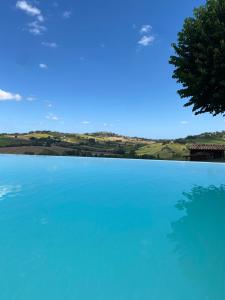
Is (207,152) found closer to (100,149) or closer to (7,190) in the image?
(100,149)

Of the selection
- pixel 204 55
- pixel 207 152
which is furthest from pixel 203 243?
pixel 207 152

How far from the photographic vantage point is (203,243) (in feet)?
26.5

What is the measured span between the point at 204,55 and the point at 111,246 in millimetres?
9668

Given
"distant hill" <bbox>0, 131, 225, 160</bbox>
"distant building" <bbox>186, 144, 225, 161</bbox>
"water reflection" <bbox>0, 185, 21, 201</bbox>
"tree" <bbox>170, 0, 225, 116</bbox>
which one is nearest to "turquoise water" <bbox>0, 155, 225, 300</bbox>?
"water reflection" <bbox>0, 185, 21, 201</bbox>

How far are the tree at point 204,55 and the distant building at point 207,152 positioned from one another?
27.6 m

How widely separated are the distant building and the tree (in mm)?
27625

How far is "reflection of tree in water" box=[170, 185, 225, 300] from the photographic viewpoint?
5681 millimetres

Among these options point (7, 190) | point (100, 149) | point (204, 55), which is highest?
point (204, 55)

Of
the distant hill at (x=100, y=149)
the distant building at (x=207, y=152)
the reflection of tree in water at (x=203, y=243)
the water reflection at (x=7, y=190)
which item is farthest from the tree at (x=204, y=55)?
the distant hill at (x=100, y=149)

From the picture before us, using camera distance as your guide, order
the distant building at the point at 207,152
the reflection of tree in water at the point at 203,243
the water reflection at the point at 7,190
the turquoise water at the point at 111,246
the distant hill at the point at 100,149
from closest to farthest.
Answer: the turquoise water at the point at 111,246 → the reflection of tree in water at the point at 203,243 → the water reflection at the point at 7,190 → the distant building at the point at 207,152 → the distant hill at the point at 100,149

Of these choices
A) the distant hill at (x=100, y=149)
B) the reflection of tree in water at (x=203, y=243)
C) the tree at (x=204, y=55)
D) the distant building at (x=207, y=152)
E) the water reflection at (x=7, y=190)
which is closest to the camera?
the reflection of tree in water at (x=203, y=243)

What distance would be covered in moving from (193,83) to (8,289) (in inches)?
460

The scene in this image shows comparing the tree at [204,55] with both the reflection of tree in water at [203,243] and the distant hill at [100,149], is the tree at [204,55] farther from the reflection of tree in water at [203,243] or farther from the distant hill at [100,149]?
the distant hill at [100,149]

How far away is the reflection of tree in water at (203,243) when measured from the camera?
5681mm
